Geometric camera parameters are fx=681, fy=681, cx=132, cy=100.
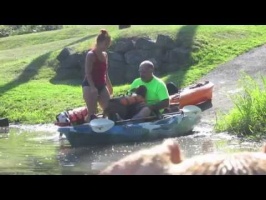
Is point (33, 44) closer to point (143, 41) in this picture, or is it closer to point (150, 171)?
point (143, 41)

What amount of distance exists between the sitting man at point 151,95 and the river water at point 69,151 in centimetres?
64

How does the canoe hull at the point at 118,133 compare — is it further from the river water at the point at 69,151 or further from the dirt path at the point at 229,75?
the dirt path at the point at 229,75

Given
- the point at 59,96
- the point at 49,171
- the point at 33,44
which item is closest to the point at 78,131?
the point at 49,171

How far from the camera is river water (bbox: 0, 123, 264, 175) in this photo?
9.76 m

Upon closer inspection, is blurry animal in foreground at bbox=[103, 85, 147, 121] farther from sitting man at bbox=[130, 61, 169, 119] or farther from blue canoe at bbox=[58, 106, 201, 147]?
blue canoe at bbox=[58, 106, 201, 147]

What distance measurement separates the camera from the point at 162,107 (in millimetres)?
13055

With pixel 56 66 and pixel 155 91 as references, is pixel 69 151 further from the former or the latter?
pixel 56 66

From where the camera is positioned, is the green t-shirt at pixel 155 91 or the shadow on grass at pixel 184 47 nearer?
the green t-shirt at pixel 155 91

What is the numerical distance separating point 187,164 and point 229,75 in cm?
1711

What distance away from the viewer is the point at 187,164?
1.54m

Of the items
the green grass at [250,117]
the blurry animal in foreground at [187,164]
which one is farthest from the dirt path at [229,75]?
the blurry animal in foreground at [187,164]

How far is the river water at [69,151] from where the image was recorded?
32.0ft

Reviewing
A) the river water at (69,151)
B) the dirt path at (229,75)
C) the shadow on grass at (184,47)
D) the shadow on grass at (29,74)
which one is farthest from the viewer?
the shadow on grass at (29,74)
